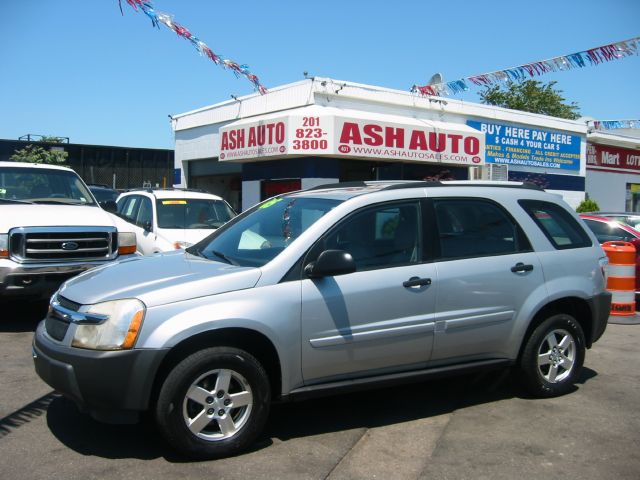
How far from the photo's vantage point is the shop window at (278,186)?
643 inches

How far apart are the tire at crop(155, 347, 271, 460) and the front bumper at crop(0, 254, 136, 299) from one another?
3.73m

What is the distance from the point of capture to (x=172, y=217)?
9.96 meters

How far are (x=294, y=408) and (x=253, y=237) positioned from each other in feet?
4.68

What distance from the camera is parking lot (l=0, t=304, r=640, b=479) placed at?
3.80m

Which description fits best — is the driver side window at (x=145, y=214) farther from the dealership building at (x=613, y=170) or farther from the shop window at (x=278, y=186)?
the dealership building at (x=613, y=170)

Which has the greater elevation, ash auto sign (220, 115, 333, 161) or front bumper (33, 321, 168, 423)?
ash auto sign (220, 115, 333, 161)

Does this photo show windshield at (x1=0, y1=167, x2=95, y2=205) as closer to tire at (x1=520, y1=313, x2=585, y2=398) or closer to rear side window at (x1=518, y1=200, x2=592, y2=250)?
rear side window at (x1=518, y1=200, x2=592, y2=250)

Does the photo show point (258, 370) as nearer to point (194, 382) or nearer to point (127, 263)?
point (194, 382)

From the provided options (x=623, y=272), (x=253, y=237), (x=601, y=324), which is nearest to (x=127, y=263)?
(x=253, y=237)

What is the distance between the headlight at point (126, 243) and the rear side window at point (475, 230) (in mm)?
4374

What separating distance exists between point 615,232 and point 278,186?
30.3 ft

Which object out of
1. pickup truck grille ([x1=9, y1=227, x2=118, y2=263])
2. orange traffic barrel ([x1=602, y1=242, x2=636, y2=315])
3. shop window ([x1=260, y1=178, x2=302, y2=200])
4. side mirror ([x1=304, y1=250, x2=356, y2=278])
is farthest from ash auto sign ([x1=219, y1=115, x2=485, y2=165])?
side mirror ([x1=304, y1=250, x2=356, y2=278])

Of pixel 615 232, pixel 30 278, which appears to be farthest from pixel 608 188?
pixel 30 278

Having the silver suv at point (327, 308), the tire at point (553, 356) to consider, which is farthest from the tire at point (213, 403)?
the tire at point (553, 356)
